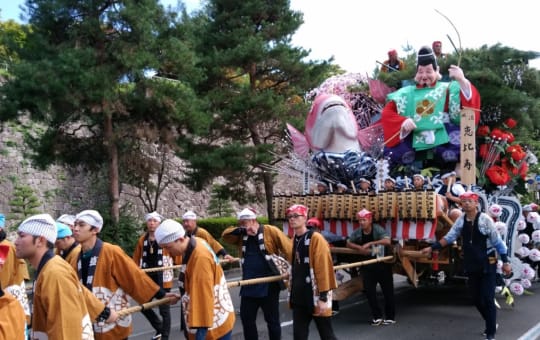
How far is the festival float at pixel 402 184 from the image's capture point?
6.97 metres

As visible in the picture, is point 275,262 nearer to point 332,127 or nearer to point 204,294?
point 204,294

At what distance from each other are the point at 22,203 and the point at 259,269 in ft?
41.1

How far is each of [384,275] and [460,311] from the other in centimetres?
159

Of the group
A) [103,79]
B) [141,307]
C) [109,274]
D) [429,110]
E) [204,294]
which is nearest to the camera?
[204,294]

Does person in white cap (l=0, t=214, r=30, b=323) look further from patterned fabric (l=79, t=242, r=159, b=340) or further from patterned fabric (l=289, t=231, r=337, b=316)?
patterned fabric (l=289, t=231, r=337, b=316)

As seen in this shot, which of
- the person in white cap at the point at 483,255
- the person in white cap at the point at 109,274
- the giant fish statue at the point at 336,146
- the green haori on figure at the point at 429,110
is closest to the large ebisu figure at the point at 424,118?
the green haori on figure at the point at 429,110

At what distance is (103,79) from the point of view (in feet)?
35.9

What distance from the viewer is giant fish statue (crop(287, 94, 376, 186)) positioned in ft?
26.8

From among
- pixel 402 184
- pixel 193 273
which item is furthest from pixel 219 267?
pixel 402 184

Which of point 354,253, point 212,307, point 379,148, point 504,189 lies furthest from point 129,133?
point 212,307

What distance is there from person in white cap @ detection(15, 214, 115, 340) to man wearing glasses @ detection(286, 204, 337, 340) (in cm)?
231

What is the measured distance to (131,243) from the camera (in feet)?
43.9

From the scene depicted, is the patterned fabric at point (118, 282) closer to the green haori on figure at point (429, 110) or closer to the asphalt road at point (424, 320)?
the asphalt road at point (424, 320)

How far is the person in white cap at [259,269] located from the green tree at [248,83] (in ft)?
27.1
